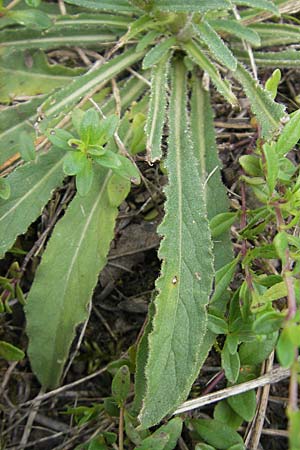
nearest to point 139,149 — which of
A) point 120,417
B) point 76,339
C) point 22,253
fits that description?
point 22,253

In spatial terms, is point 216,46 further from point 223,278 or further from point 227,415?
point 227,415

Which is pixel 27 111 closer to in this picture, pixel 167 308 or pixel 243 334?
pixel 167 308

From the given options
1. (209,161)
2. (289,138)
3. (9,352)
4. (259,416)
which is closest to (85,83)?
(209,161)

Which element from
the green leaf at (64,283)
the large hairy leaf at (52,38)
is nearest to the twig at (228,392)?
the green leaf at (64,283)

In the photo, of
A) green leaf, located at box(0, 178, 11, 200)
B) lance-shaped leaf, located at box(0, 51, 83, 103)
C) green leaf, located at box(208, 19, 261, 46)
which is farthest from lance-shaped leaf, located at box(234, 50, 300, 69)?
green leaf, located at box(0, 178, 11, 200)

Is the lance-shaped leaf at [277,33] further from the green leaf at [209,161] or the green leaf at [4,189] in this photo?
the green leaf at [4,189]
